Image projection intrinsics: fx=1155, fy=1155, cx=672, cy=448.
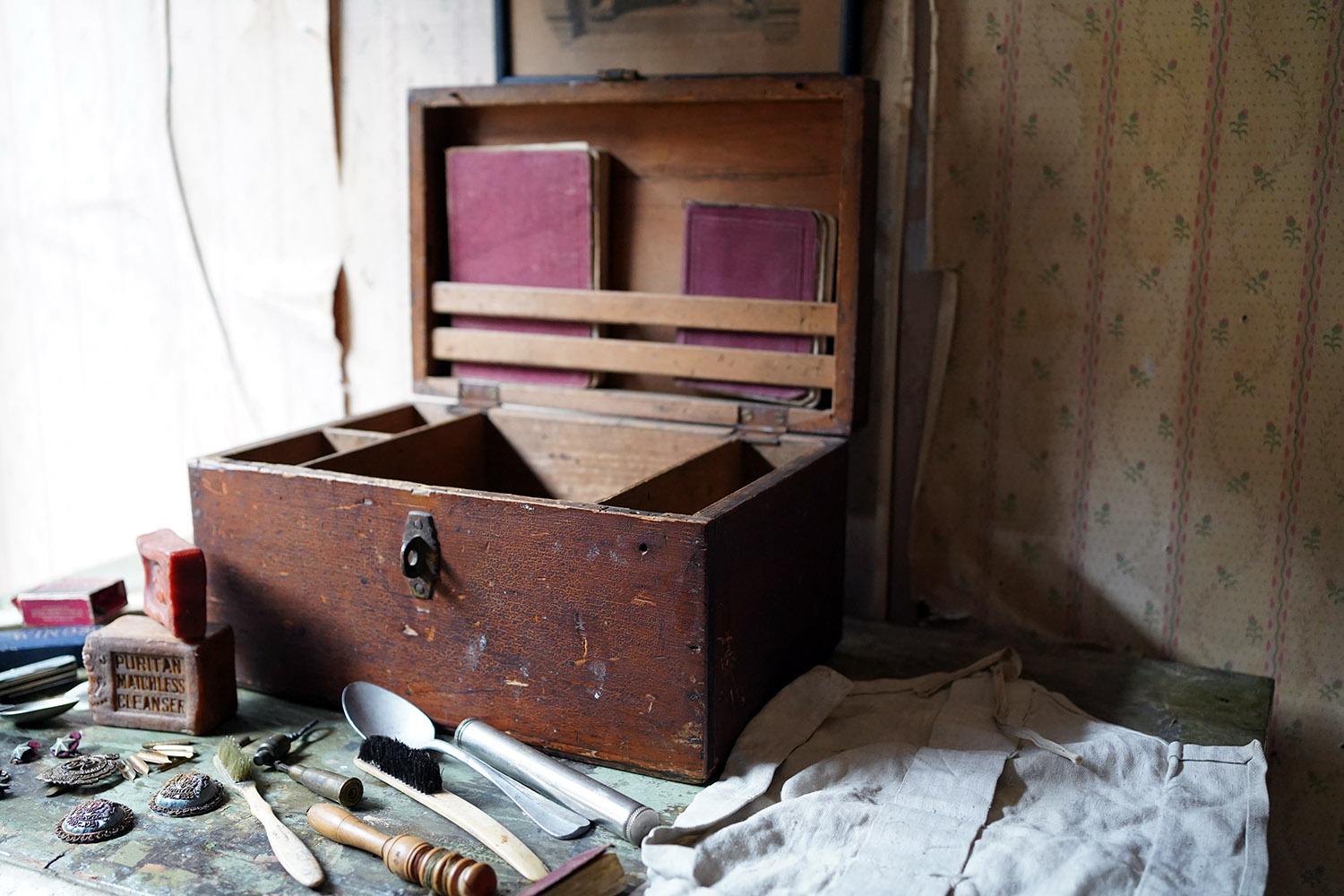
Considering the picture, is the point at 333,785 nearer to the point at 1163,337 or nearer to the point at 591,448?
the point at 591,448

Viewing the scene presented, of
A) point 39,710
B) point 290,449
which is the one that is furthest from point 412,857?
point 290,449

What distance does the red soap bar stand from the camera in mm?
1146

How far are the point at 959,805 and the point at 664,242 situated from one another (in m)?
0.84

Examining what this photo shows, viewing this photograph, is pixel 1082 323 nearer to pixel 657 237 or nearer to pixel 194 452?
pixel 657 237

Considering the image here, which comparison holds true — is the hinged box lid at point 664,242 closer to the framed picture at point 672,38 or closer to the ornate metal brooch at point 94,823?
the framed picture at point 672,38

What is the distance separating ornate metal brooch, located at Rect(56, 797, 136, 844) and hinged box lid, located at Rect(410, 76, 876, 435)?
745mm

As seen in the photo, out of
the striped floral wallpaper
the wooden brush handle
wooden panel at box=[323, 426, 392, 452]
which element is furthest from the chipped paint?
the striped floral wallpaper

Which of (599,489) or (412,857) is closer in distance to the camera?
(412,857)

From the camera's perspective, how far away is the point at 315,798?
1061mm

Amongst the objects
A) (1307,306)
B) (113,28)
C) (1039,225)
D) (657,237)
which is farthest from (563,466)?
(113,28)

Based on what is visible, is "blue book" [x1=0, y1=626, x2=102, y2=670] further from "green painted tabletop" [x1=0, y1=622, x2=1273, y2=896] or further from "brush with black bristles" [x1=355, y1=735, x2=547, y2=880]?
"brush with black bristles" [x1=355, y1=735, x2=547, y2=880]

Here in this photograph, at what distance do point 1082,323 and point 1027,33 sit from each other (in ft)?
1.15

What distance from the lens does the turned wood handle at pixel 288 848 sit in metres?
0.92

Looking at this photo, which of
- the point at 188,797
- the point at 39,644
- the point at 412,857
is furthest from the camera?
the point at 39,644
